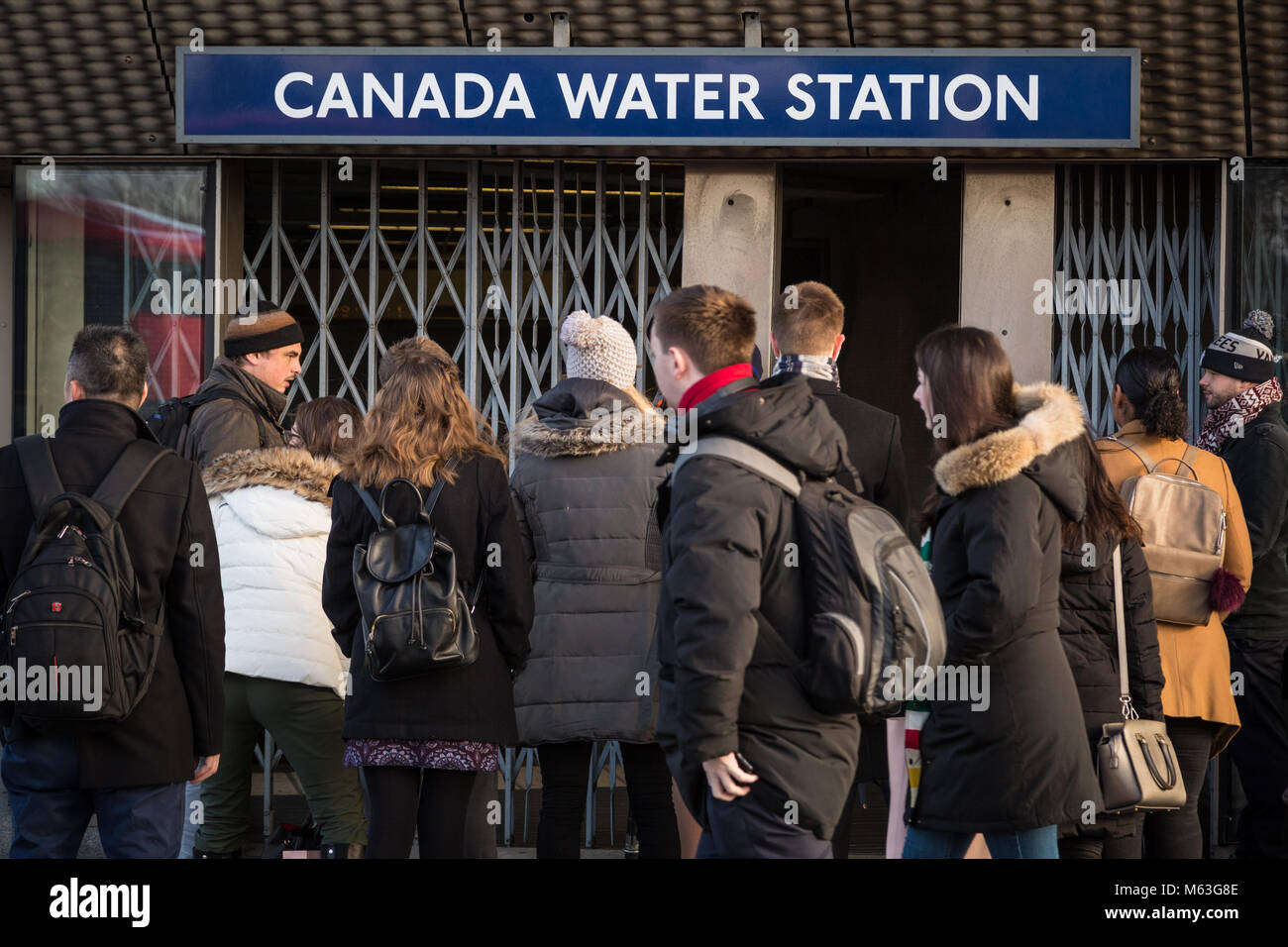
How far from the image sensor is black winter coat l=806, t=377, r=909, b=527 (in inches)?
181

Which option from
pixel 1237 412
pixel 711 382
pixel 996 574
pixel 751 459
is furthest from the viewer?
pixel 1237 412

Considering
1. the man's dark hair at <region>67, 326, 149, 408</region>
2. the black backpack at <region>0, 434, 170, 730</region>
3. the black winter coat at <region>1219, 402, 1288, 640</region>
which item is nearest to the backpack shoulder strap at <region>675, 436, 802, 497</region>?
the black backpack at <region>0, 434, 170, 730</region>

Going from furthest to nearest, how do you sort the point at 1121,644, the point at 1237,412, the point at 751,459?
the point at 1237,412
the point at 1121,644
the point at 751,459

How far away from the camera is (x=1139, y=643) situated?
4.23 m

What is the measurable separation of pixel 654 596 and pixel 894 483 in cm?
84

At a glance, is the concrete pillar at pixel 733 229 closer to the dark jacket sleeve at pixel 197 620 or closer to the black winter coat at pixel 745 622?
the dark jacket sleeve at pixel 197 620

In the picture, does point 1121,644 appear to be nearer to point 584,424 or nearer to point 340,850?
point 584,424

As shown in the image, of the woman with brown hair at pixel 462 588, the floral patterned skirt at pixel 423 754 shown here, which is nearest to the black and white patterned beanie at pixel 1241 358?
the woman with brown hair at pixel 462 588

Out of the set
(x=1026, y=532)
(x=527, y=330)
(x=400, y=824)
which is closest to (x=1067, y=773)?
(x=1026, y=532)

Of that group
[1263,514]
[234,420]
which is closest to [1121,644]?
[1263,514]

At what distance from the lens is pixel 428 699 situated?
4.00 meters

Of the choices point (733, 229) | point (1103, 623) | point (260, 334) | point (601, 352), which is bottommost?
point (1103, 623)

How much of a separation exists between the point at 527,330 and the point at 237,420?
2.54m
